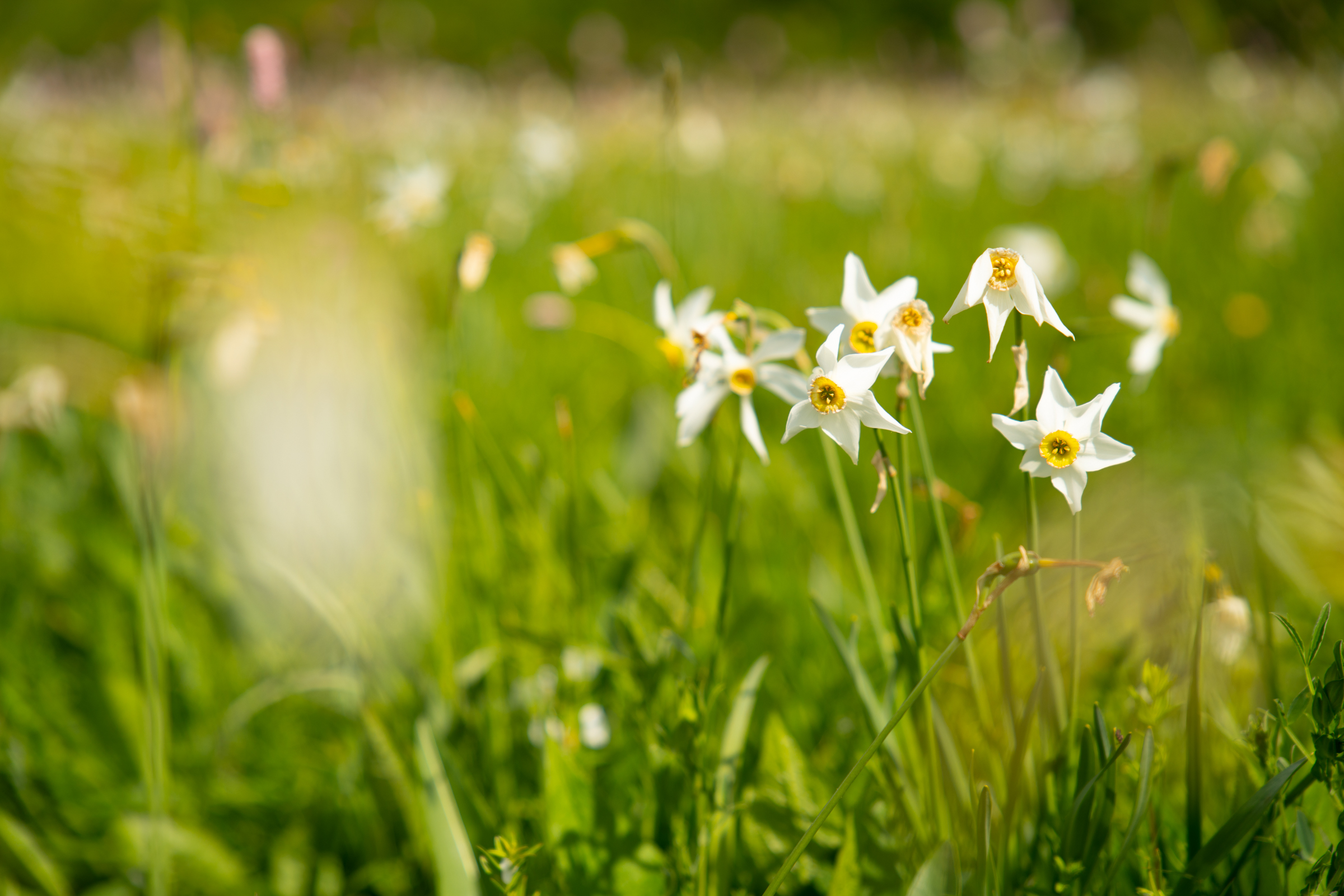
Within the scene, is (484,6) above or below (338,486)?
above

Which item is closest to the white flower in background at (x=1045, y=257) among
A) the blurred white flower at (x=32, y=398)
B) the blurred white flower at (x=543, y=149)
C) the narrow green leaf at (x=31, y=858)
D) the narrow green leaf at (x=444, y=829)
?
the blurred white flower at (x=543, y=149)

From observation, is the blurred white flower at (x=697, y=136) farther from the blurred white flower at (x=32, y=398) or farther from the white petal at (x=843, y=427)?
the white petal at (x=843, y=427)

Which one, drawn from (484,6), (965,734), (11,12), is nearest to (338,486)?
(965,734)

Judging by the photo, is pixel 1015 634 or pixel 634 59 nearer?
pixel 1015 634

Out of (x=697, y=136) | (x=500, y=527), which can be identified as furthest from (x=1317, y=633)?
(x=697, y=136)

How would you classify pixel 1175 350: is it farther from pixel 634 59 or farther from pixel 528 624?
pixel 634 59

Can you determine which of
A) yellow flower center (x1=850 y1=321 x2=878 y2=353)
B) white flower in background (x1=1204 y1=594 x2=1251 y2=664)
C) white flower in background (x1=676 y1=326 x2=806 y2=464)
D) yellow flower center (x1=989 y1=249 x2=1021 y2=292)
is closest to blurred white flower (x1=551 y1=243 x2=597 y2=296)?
white flower in background (x1=676 y1=326 x2=806 y2=464)
